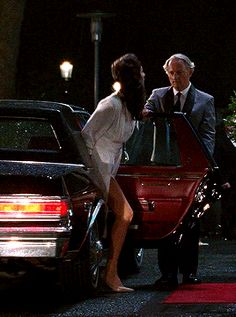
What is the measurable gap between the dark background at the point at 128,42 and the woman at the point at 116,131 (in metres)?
33.0

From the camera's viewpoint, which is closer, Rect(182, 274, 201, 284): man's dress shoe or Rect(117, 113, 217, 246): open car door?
Rect(117, 113, 217, 246): open car door

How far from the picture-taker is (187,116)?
1166cm

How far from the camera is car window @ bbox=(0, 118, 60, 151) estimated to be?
35.3 ft

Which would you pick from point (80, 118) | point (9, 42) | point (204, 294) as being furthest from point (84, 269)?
point (9, 42)

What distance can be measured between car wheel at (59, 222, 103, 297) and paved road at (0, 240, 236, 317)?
0.37 feet

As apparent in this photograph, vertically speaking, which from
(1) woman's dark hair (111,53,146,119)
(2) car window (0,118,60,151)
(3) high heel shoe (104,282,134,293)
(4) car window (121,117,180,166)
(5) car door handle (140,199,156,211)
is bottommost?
(3) high heel shoe (104,282,134,293)

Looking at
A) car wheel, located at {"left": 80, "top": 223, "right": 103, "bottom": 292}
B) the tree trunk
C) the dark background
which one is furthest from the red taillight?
the dark background

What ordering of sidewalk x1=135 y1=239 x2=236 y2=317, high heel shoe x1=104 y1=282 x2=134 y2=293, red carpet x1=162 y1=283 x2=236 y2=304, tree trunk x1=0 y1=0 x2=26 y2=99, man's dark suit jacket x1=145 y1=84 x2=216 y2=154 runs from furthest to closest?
1. tree trunk x1=0 y1=0 x2=26 y2=99
2. man's dark suit jacket x1=145 y1=84 x2=216 y2=154
3. high heel shoe x1=104 y1=282 x2=134 y2=293
4. red carpet x1=162 y1=283 x2=236 y2=304
5. sidewalk x1=135 y1=239 x2=236 y2=317

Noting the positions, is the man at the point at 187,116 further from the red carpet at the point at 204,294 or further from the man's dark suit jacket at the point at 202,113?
the red carpet at the point at 204,294

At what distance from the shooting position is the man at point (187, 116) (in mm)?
11422

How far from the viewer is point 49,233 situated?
9531mm

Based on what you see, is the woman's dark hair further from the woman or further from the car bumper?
the car bumper

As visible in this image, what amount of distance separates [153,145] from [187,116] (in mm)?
411

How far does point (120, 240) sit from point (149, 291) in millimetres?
497
